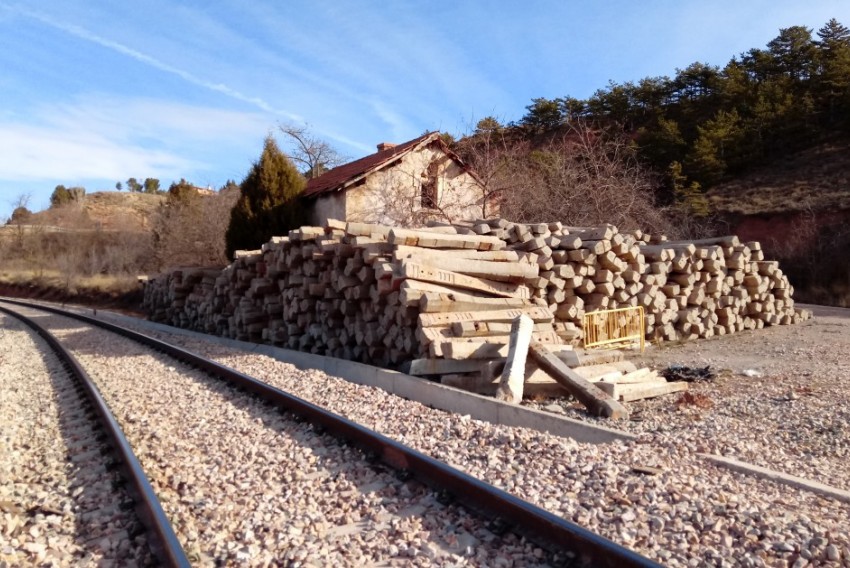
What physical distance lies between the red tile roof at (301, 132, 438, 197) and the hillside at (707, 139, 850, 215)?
915 inches

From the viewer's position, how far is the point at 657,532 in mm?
3602

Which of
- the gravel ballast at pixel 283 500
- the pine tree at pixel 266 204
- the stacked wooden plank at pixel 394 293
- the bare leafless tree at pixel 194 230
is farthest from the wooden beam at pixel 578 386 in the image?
the bare leafless tree at pixel 194 230

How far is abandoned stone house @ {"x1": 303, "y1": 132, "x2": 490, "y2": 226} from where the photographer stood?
77.5ft

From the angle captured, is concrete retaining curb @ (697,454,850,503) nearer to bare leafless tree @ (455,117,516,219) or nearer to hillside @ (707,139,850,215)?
bare leafless tree @ (455,117,516,219)

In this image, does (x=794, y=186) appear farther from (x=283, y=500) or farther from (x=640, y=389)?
(x=283, y=500)

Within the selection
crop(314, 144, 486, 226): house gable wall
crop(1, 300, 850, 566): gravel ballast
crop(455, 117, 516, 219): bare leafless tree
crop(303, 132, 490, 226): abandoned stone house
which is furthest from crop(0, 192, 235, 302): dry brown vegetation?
crop(1, 300, 850, 566): gravel ballast

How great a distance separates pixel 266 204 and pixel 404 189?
515 centimetres

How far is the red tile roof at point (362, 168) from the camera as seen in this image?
2423 cm

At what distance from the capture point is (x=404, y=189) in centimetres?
2441

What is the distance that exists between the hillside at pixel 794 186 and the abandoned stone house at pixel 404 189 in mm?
22280

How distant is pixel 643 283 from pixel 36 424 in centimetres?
1042

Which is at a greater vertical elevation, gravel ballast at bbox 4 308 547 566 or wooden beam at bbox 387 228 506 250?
wooden beam at bbox 387 228 506 250

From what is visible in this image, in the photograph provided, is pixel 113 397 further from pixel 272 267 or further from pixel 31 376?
pixel 272 267

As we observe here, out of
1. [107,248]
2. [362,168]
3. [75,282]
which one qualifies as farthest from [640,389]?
[107,248]
